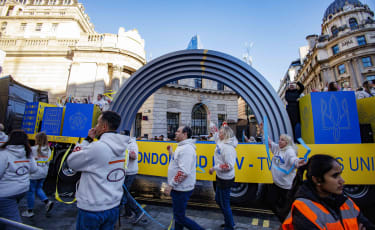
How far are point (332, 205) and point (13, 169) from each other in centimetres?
412

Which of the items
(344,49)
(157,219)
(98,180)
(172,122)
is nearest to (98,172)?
(98,180)

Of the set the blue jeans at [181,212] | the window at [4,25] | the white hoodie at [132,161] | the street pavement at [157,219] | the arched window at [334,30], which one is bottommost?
the street pavement at [157,219]

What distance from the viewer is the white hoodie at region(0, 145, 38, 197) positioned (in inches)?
97.2

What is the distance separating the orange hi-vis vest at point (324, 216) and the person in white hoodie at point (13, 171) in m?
3.52

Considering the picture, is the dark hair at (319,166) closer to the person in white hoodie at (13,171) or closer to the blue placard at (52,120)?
the person in white hoodie at (13,171)

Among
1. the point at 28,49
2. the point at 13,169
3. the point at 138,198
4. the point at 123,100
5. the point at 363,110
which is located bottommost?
the point at 138,198

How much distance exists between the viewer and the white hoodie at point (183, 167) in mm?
2602

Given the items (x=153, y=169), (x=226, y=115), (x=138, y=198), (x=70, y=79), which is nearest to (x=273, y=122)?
(x=153, y=169)

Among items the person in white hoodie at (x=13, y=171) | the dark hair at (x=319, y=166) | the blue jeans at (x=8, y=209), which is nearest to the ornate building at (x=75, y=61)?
the person in white hoodie at (x=13, y=171)

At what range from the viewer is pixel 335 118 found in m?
4.48

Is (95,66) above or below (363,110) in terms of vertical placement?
above

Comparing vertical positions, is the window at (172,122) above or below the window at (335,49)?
below

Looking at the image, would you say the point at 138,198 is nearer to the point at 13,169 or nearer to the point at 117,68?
the point at 13,169

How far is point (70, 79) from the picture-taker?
55.0ft
